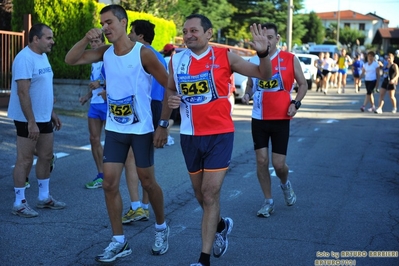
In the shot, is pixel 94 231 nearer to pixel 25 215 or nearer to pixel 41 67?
pixel 25 215

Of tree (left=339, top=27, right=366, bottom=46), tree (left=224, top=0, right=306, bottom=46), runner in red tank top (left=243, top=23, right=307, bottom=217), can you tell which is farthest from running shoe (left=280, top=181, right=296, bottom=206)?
tree (left=339, top=27, right=366, bottom=46)

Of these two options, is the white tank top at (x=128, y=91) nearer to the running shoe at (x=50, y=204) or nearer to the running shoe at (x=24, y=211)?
the running shoe at (x=24, y=211)

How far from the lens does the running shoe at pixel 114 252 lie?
5.41m

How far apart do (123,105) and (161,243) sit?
1237mm

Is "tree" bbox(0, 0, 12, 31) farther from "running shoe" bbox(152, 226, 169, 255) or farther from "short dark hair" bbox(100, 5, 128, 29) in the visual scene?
"running shoe" bbox(152, 226, 169, 255)

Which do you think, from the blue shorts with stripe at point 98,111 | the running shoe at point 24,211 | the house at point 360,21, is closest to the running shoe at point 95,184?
the blue shorts with stripe at point 98,111

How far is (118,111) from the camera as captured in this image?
571 centimetres

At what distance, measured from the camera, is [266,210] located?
7270 mm

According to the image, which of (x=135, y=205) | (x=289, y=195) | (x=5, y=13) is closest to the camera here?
(x=135, y=205)

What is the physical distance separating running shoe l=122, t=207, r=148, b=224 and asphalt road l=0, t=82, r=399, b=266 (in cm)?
9

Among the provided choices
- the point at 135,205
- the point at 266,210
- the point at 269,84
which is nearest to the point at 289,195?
the point at 266,210

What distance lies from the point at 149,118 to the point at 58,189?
3.17m

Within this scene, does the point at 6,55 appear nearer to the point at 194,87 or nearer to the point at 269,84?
the point at 269,84

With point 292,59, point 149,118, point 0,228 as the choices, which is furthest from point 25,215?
point 292,59
